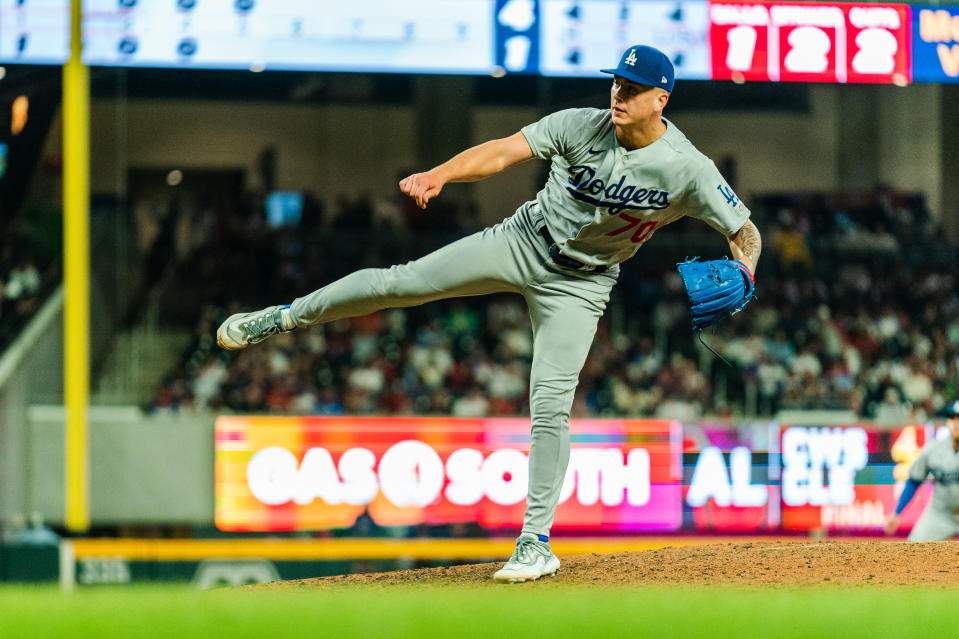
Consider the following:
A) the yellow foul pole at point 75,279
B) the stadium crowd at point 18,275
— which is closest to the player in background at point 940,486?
the yellow foul pole at point 75,279

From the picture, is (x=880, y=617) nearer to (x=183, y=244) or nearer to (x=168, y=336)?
(x=168, y=336)

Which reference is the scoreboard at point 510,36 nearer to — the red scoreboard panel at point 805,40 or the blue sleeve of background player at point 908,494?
the red scoreboard panel at point 805,40

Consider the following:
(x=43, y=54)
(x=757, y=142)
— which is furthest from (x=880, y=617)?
(x=757, y=142)

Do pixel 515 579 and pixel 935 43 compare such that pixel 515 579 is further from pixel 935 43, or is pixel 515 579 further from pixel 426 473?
pixel 935 43

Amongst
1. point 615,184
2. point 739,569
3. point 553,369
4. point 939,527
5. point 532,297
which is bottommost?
point 939,527

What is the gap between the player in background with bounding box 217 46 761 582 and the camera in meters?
4.54

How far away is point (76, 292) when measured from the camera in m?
10.7

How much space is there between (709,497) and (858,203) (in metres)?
6.17

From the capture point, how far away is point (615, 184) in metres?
4.58

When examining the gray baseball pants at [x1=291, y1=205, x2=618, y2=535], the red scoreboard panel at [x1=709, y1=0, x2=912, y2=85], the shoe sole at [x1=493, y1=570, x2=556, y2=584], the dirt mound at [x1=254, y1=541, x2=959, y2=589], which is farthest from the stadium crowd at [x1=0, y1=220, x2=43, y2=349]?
the shoe sole at [x1=493, y1=570, x2=556, y2=584]

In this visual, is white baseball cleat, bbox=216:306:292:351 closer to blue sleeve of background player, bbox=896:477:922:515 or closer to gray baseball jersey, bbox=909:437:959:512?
blue sleeve of background player, bbox=896:477:922:515

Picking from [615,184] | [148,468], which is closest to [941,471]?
[615,184]

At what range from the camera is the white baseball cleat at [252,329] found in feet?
16.2

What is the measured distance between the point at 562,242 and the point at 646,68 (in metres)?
0.68
